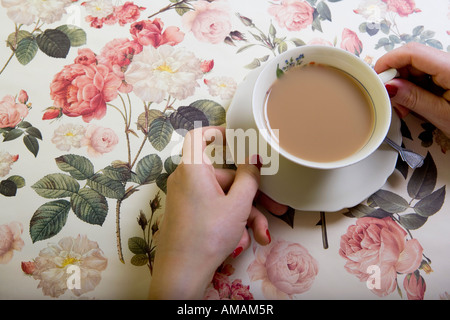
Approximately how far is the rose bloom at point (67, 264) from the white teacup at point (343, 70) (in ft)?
1.32

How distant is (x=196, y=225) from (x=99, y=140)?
28 cm

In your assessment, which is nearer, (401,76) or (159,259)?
(159,259)

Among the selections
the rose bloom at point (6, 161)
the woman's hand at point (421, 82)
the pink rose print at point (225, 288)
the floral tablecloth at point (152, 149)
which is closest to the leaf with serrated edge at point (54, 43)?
the floral tablecloth at point (152, 149)

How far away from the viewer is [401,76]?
2.23 ft

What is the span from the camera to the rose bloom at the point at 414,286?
0.62 metres

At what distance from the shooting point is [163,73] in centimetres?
71

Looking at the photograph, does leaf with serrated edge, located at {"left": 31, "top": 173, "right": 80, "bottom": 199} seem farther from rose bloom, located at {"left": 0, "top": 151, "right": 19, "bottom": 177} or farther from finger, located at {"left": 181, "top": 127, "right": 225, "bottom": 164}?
finger, located at {"left": 181, "top": 127, "right": 225, "bottom": 164}

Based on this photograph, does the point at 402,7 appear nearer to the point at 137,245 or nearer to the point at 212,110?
the point at 212,110

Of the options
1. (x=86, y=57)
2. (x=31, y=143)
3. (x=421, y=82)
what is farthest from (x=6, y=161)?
(x=421, y=82)

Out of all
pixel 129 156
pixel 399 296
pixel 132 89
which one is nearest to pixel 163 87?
pixel 132 89

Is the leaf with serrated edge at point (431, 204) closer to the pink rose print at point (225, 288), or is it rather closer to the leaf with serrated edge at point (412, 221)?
the leaf with serrated edge at point (412, 221)

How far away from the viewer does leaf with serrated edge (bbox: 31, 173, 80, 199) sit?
64 centimetres

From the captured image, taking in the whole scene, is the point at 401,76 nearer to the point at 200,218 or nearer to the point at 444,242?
the point at 444,242

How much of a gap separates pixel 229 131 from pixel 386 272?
41 centimetres
